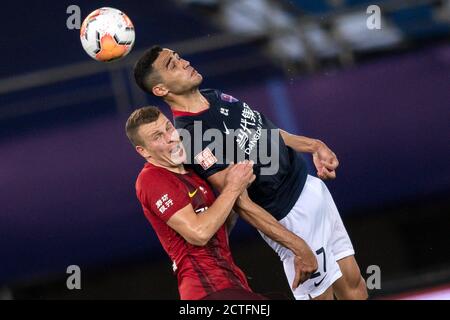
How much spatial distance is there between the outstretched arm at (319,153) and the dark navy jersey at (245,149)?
0.05m

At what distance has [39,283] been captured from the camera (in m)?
7.18

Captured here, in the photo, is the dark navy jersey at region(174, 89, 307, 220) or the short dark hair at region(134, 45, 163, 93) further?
the short dark hair at region(134, 45, 163, 93)

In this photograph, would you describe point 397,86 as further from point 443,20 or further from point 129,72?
point 129,72

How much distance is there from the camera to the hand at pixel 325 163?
518cm

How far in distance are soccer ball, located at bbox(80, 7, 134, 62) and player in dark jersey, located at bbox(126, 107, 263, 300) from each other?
597 mm

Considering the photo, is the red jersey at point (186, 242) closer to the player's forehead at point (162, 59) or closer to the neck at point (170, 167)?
the neck at point (170, 167)

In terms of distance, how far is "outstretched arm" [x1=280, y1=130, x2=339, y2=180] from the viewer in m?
5.20

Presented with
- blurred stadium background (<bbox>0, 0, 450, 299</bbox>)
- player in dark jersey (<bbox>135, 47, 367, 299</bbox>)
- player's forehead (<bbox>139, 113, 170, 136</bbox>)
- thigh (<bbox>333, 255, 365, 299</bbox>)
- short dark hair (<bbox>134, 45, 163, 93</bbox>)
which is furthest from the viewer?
blurred stadium background (<bbox>0, 0, 450, 299</bbox>)

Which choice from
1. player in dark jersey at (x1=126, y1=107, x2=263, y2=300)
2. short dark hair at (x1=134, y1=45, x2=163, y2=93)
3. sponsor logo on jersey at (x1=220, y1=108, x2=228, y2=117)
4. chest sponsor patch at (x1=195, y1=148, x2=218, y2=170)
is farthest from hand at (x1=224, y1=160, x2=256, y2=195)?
short dark hair at (x1=134, y1=45, x2=163, y2=93)

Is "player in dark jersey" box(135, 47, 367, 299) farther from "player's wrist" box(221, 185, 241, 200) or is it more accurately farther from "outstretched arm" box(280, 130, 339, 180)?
"player's wrist" box(221, 185, 241, 200)

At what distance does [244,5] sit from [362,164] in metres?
1.91

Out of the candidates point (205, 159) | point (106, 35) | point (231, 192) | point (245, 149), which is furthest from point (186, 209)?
point (106, 35)

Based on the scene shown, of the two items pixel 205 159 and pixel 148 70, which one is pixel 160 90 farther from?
pixel 205 159
